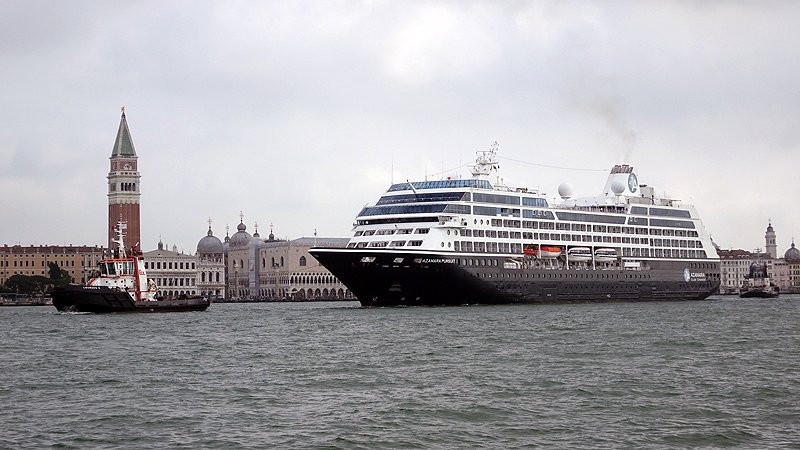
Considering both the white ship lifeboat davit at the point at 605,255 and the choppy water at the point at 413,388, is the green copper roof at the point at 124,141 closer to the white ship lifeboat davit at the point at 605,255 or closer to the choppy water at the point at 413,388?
the white ship lifeboat davit at the point at 605,255

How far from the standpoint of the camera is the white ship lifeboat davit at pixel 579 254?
275 ft

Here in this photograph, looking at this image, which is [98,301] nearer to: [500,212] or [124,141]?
[500,212]

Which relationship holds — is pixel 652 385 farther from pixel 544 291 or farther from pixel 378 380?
pixel 544 291

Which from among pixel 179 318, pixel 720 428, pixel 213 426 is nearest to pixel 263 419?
pixel 213 426

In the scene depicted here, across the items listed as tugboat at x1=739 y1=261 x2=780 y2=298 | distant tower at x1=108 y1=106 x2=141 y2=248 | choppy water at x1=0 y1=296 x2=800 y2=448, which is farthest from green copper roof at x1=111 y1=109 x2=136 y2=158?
choppy water at x1=0 y1=296 x2=800 y2=448

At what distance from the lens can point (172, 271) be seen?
18050 centimetres

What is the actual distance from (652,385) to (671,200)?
69289mm

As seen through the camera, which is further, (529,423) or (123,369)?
(123,369)

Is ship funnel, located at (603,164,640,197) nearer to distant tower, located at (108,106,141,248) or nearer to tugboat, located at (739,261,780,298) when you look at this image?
tugboat, located at (739,261,780,298)

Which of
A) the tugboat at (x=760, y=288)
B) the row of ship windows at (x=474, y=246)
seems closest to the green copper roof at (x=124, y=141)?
the tugboat at (x=760, y=288)

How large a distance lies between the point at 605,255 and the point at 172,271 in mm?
105927

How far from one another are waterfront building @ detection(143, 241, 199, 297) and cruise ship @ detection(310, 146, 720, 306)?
97654mm

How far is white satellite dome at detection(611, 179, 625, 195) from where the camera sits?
9438cm

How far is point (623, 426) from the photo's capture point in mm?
24734
